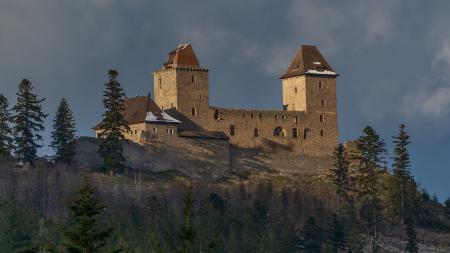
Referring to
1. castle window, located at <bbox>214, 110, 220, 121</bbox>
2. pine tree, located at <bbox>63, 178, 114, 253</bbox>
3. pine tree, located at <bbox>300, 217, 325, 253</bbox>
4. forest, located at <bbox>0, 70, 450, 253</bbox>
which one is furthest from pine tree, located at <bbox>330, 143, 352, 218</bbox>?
pine tree, located at <bbox>63, 178, 114, 253</bbox>

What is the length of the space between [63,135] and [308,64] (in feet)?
76.3

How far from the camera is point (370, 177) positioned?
109m

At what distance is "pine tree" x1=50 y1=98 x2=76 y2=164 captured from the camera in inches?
4040

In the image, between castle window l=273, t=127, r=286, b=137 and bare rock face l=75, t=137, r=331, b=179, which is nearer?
bare rock face l=75, t=137, r=331, b=179

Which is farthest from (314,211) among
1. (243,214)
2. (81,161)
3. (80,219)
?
(80,219)

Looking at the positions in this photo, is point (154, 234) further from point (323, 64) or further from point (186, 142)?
point (323, 64)

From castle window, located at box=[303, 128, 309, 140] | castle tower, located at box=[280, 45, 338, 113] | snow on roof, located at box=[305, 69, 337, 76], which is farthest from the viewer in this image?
snow on roof, located at box=[305, 69, 337, 76]

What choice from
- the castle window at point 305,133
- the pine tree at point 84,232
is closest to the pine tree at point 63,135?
the castle window at point 305,133

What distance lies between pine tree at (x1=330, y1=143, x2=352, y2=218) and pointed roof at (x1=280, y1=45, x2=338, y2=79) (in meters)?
8.16

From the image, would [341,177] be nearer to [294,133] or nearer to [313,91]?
[294,133]

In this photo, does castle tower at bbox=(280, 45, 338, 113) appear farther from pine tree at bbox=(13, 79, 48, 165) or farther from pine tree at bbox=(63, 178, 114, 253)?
pine tree at bbox=(63, 178, 114, 253)

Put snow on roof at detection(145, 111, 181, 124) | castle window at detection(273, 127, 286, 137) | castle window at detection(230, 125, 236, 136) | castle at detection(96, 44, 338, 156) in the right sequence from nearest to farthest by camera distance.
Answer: snow on roof at detection(145, 111, 181, 124) → castle at detection(96, 44, 338, 156) → castle window at detection(230, 125, 236, 136) → castle window at detection(273, 127, 286, 137)

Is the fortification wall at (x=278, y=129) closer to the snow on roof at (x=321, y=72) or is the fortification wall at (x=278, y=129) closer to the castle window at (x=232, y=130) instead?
the castle window at (x=232, y=130)

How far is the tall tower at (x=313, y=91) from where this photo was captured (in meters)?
115
